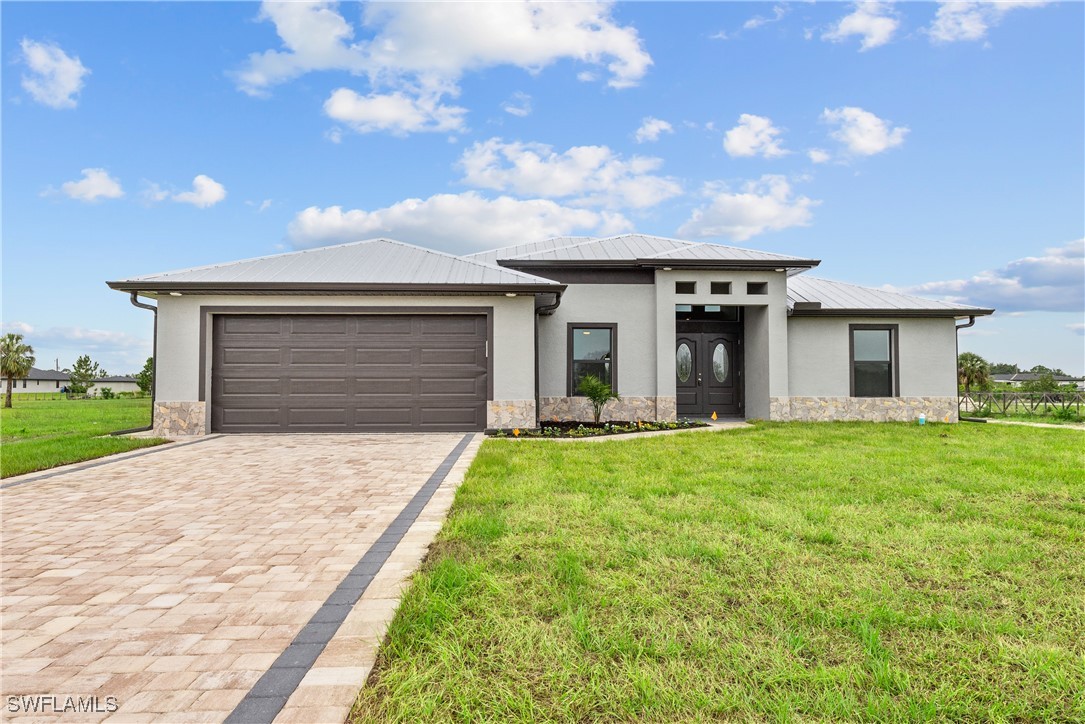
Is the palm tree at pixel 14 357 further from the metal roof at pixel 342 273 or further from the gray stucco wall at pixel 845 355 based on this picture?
the gray stucco wall at pixel 845 355

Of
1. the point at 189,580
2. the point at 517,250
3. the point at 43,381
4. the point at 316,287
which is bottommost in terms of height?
the point at 189,580

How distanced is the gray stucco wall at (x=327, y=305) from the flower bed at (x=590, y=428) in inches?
29.9

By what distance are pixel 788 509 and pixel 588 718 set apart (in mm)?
3328

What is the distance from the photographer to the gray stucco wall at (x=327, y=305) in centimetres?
1004

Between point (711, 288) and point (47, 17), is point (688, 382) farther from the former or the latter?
point (47, 17)

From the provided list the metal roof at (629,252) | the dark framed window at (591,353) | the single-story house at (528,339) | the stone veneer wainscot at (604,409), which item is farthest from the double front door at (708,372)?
the dark framed window at (591,353)

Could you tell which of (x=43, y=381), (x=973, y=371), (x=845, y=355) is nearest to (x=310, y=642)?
(x=845, y=355)

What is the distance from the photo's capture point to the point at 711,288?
12.1 meters

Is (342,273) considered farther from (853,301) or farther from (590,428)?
(853,301)

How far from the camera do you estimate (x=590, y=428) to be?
1090cm

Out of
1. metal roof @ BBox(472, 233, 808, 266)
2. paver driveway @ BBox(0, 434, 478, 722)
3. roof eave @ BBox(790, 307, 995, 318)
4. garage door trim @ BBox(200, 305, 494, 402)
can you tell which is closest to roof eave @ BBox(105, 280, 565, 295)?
garage door trim @ BBox(200, 305, 494, 402)

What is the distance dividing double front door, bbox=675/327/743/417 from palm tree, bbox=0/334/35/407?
42.6 meters

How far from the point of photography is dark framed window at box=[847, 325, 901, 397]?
41.8 ft

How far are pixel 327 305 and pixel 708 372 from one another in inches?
387
